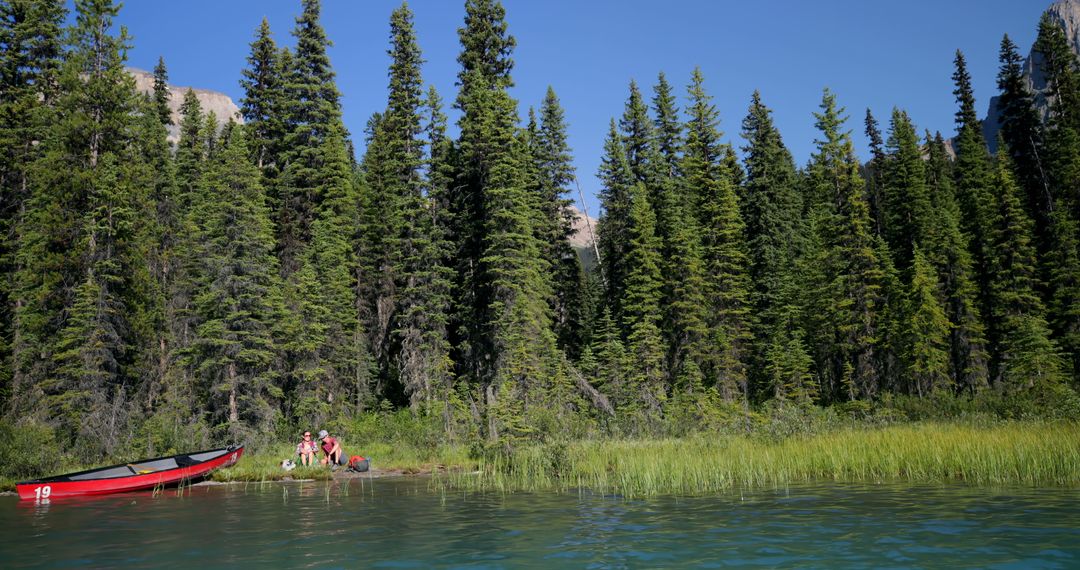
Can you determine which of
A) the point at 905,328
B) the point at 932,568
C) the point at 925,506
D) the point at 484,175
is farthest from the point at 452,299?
the point at 932,568

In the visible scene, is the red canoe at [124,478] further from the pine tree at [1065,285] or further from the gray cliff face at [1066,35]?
the gray cliff face at [1066,35]

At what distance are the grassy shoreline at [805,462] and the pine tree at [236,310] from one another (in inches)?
340

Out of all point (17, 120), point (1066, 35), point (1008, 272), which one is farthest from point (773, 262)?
point (1066, 35)

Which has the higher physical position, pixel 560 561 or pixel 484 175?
pixel 484 175

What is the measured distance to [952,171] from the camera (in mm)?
61125

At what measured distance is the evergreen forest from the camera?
29594mm

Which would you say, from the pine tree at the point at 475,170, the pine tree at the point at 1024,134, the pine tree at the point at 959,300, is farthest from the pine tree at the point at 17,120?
the pine tree at the point at 1024,134

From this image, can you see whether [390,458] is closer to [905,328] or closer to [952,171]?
[905,328]

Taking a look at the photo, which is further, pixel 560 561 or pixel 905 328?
pixel 905 328

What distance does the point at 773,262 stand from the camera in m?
47.5

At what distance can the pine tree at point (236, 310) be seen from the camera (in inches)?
1155

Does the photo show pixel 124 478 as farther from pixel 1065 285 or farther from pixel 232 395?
pixel 1065 285

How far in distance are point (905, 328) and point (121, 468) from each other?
3889 centimetres

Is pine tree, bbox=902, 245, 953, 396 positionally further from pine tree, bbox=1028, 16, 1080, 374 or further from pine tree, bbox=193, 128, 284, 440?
pine tree, bbox=193, 128, 284, 440
